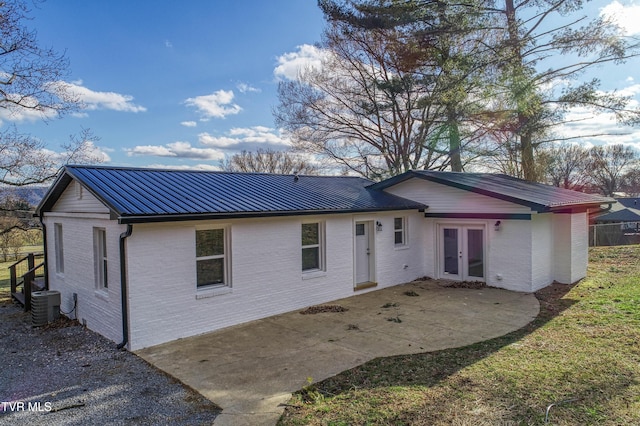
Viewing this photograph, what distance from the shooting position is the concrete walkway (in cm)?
515

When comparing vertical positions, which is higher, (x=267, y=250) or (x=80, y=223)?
(x=80, y=223)

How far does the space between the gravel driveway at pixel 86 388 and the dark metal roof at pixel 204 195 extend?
2.39 m

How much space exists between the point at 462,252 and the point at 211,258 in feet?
25.9

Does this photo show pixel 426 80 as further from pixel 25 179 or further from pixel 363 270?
pixel 25 179

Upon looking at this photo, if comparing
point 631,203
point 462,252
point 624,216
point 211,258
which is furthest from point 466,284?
point 631,203

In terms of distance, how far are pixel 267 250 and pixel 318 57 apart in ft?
52.2

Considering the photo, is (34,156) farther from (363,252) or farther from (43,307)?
(363,252)

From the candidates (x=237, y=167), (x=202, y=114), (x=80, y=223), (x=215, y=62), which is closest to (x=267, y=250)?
(x=80, y=223)

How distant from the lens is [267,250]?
8781mm

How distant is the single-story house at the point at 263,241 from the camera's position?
7.14 metres

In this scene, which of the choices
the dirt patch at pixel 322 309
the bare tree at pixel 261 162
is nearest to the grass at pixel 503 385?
the dirt patch at pixel 322 309

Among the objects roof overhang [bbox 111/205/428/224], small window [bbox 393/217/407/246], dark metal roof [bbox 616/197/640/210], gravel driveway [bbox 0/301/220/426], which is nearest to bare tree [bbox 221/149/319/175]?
small window [bbox 393/217/407/246]

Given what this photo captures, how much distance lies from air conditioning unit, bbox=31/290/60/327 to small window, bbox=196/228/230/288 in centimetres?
372

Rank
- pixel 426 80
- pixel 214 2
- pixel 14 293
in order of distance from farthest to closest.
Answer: pixel 426 80
pixel 214 2
pixel 14 293
